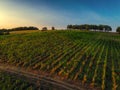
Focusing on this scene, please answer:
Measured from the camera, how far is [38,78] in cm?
2484

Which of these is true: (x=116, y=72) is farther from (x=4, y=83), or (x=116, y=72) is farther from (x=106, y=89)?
(x=4, y=83)

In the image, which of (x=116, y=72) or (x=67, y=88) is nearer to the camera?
(x=67, y=88)

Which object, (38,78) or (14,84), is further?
(38,78)

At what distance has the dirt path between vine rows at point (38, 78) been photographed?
2282cm

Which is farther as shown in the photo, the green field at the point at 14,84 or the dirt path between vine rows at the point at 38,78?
the dirt path between vine rows at the point at 38,78

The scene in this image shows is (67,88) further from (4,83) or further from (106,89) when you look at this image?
(4,83)

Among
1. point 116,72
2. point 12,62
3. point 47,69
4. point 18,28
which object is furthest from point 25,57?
point 18,28

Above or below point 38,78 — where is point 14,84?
above

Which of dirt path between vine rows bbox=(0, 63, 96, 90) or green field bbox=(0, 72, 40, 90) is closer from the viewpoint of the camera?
green field bbox=(0, 72, 40, 90)

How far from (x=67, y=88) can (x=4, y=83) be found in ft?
21.6

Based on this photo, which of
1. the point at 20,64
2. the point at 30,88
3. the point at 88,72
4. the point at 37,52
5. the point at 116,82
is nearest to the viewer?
the point at 30,88

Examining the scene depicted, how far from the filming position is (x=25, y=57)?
111 feet

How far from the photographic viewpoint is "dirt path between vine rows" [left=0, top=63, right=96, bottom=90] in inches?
898

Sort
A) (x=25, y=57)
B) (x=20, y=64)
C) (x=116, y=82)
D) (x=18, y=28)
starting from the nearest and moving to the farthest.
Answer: (x=116, y=82)
(x=20, y=64)
(x=25, y=57)
(x=18, y=28)
